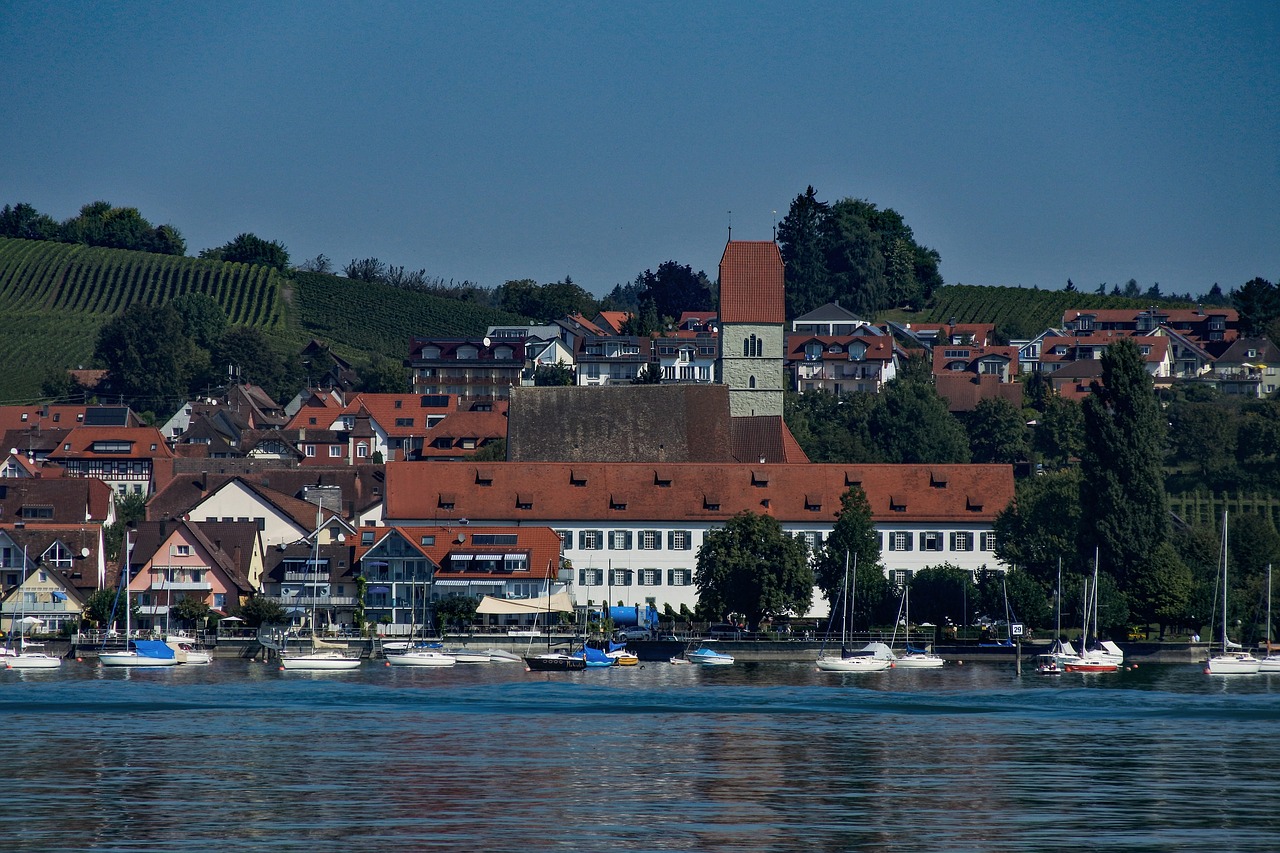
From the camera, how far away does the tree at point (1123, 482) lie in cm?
8975

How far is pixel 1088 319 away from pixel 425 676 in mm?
132066

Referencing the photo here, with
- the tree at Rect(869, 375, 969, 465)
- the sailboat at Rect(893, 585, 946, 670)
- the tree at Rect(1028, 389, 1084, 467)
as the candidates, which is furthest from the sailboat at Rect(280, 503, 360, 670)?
the tree at Rect(1028, 389, 1084, 467)

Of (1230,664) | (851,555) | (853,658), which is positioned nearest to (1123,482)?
(1230,664)

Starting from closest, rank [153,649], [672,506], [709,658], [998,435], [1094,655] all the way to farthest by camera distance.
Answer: [1094,655] < [153,649] < [709,658] < [672,506] < [998,435]

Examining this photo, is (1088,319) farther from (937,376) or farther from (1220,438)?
(1220,438)

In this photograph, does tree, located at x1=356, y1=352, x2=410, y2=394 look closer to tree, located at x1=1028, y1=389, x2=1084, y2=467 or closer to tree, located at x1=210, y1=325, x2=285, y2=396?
tree, located at x1=210, y1=325, x2=285, y2=396

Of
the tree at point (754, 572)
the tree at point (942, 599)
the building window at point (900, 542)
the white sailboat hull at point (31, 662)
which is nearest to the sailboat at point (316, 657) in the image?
the white sailboat hull at point (31, 662)

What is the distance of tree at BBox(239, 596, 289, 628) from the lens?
308ft

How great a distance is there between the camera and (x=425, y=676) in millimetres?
79125

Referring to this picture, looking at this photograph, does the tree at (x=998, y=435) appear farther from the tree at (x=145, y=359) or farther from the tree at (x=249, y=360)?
the tree at (x=145, y=359)

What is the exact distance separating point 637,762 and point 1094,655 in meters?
37.8

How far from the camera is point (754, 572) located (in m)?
92.1

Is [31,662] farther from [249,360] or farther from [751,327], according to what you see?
[249,360]

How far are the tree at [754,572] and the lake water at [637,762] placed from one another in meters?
12.6
